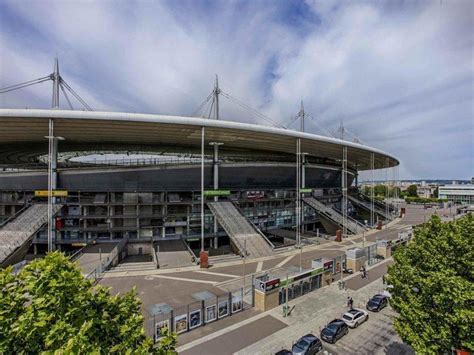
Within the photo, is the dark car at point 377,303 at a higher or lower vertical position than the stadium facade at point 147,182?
lower

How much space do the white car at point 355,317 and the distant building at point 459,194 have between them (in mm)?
143601

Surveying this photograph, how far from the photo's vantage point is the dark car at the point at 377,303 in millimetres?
23938

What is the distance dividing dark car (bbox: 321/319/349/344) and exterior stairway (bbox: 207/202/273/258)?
65.9 feet

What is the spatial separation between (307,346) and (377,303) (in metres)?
10.8

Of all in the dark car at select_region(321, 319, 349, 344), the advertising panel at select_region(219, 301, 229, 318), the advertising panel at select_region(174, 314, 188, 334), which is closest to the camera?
the dark car at select_region(321, 319, 349, 344)

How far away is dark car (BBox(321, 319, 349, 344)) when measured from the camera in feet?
62.5

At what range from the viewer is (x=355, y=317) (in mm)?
21500

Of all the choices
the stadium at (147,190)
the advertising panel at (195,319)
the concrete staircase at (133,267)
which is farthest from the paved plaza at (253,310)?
the stadium at (147,190)

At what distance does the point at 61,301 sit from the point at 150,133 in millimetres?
40845

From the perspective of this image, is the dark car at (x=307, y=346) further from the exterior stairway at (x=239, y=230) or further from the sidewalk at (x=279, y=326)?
the exterior stairway at (x=239, y=230)

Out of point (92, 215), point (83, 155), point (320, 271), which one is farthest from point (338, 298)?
point (83, 155)

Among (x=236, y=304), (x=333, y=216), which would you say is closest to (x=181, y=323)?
(x=236, y=304)

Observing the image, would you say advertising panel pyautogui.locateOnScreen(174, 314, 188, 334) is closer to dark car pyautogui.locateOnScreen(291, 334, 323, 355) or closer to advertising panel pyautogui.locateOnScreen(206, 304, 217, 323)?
advertising panel pyautogui.locateOnScreen(206, 304, 217, 323)

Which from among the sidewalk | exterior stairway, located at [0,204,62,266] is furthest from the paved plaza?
exterior stairway, located at [0,204,62,266]
